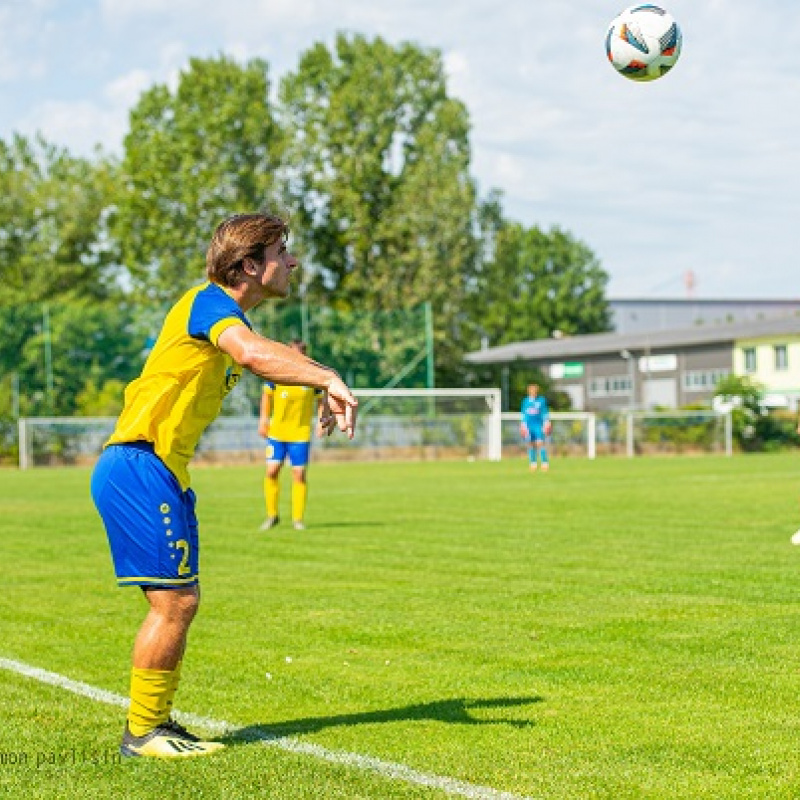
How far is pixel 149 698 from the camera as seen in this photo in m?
5.73

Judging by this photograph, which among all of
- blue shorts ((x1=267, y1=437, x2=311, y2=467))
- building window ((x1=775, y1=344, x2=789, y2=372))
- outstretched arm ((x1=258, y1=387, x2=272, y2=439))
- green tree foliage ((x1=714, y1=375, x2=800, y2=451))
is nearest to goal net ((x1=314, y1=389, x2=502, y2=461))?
Result: green tree foliage ((x1=714, y1=375, x2=800, y2=451))

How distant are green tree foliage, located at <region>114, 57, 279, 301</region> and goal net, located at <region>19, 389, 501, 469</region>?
18.2 m

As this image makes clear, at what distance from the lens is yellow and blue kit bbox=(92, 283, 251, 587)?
5625 mm

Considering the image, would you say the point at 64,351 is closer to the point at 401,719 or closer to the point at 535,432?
the point at 535,432

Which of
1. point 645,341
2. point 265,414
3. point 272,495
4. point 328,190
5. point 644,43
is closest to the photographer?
point 644,43

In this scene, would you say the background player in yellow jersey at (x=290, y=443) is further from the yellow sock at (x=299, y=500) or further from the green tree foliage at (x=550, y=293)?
the green tree foliage at (x=550, y=293)

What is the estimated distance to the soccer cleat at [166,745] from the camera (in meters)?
5.67

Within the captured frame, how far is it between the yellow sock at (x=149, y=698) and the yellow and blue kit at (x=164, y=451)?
15.6 inches

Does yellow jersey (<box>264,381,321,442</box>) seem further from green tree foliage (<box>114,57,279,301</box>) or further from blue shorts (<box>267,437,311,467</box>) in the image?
green tree foliage (<box>114,57,279,301</box>)

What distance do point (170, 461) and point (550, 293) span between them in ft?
361

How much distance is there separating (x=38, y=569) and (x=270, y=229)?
829 centimetres

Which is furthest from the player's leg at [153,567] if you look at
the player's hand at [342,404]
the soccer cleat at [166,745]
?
the player's hand at [342,404]

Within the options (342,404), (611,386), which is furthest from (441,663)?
(611,386)

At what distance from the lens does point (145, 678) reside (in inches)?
227
